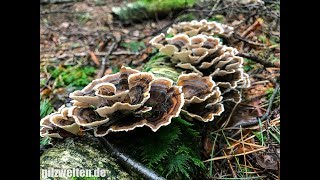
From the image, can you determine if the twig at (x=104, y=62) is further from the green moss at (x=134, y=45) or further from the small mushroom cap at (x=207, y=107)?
the small mushroom cap at (x=207, y=107)

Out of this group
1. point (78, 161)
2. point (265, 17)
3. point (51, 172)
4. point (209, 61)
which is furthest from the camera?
point (265, 17)

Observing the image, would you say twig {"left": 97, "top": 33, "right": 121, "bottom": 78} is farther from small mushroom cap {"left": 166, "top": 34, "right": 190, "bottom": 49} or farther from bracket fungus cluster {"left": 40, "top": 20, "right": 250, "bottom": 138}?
bracket fungus cluster {"left": 40, "top": 20, "right": 250, "bottom": 138}

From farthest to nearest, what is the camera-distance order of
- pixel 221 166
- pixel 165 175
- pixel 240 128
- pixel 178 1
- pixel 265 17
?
pixel 178 1 < pixel 265 17 < pixel 240 128 < pixel 221 166 < pixel 165 175

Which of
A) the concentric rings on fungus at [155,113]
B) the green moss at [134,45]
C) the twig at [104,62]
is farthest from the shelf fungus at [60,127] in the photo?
the green moss at [134,45]

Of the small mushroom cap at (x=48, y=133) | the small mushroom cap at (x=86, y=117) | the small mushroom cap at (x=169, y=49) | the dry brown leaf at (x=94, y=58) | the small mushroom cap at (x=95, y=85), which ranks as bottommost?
the small mushroom cap at (x=48, y=133)

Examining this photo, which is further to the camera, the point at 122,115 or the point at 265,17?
the point at 265,17

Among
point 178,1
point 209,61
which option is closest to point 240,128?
point 209,61
